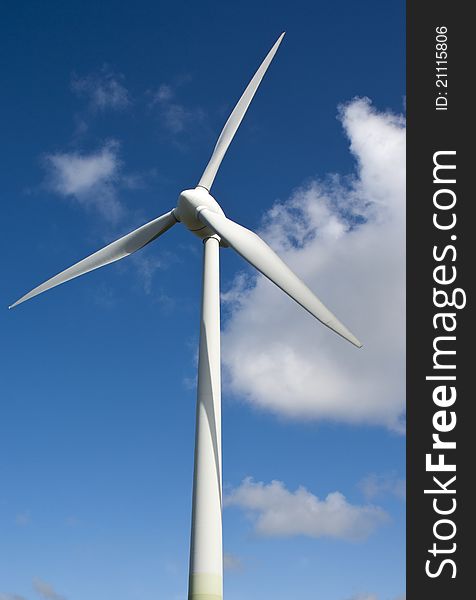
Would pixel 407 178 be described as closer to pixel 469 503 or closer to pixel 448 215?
pixel 448 215

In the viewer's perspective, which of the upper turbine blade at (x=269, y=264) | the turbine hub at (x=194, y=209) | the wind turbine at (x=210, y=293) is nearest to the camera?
the wind turbine at (x=210, y=293)

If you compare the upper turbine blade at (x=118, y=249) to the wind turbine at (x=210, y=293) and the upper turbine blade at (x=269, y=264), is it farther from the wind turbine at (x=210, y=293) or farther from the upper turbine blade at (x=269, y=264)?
the upper turbine blade at (x=269, y=264)

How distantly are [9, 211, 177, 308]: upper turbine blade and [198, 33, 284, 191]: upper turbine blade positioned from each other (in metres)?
2.58

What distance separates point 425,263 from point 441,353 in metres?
3.31

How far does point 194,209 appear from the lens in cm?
3256

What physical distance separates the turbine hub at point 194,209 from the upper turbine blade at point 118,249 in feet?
3.58

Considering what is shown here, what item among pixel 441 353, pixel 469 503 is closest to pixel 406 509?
pixel 469 503

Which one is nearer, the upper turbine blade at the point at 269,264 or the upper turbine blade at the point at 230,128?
the upper turbine blade at the point at 269,264

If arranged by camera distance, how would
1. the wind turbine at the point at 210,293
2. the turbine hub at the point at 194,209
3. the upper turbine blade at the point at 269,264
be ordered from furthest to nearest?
the turbine hub at the point at 194,209 < the upper turbine blade at the point at 269,264 < the wind turbine at the point at 210,293

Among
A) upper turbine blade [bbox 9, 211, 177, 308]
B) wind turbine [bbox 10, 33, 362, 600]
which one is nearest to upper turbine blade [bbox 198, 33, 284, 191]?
wind turbine [bbox 10, 33, 362, 600]

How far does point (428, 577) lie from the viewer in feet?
78.5

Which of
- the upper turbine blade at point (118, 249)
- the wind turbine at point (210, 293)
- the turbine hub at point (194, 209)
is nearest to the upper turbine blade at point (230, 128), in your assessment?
the wind turbine at point (210, 293)

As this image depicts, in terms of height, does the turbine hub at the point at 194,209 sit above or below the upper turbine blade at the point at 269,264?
above

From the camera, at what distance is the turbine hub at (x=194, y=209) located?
32656mm
